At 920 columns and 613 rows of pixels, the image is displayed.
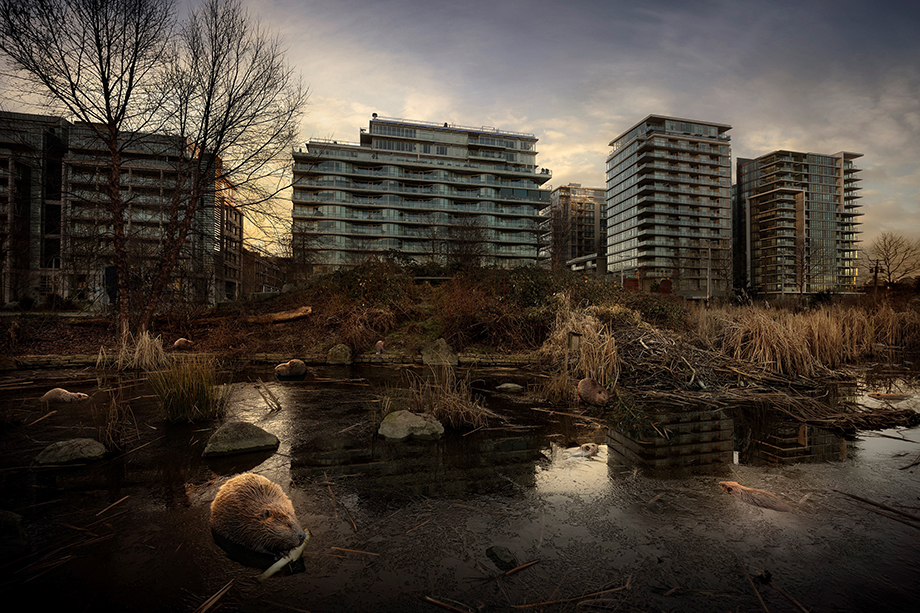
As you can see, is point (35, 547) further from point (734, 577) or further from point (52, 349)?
point (52, 349)

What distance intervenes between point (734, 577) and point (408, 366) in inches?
368

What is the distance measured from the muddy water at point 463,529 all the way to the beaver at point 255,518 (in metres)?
0.14

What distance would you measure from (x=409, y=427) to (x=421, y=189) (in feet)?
258

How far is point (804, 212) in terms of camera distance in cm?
9650

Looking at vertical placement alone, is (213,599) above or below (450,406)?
below

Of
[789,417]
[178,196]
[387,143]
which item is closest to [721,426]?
[789,417]

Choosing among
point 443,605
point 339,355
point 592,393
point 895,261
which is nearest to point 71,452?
point 443,605

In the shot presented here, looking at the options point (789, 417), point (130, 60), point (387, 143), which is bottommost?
point (789, 417)

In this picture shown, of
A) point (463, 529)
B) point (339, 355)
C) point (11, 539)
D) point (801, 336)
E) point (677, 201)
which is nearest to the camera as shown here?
point (11, 539)

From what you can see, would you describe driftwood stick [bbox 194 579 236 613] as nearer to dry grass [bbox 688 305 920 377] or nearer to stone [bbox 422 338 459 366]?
stone [bbox 422 338 459 366]

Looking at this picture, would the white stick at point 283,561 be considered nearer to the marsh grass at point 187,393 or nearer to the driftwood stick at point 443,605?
the driftwood stick at point 443,605

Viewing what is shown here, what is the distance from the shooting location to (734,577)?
2.41 m

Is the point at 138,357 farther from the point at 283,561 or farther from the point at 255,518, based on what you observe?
the point at 283,561

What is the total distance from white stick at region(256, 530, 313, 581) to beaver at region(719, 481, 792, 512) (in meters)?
3.40
